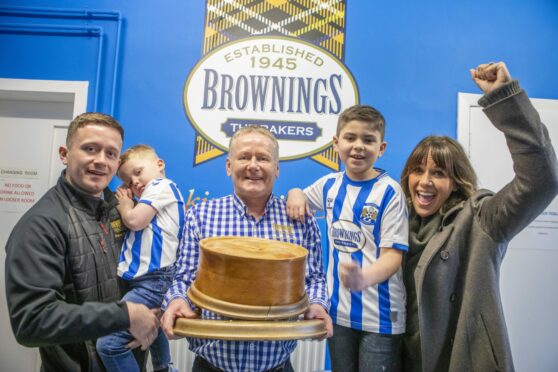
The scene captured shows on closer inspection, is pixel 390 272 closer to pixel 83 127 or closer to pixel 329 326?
pixel 329 326

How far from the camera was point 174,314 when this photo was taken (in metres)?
0.97

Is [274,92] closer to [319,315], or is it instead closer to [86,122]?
[86,122]

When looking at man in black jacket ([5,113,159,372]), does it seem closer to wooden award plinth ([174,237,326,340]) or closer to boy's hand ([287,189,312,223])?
wooden award plinth ([174,237,326,340])

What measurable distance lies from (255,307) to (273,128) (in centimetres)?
176

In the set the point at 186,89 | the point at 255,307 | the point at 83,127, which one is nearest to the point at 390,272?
the point at 255,307

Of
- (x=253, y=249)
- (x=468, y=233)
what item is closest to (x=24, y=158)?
(x=253, y=249)

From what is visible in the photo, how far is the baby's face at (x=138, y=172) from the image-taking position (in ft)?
5.60

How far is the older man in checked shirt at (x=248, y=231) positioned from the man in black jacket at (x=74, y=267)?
7.8 inches

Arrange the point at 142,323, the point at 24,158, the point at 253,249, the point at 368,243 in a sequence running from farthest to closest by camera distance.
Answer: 1. the point at 24,158
2. the point at 368,243
3. the point at 142,323
4. the point at 253,249

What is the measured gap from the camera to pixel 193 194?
2.47 meters

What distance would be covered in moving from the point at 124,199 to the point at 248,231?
0.73 m

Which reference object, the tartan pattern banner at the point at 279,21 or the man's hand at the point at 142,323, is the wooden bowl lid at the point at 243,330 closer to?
the man's hand at the point at 142,323

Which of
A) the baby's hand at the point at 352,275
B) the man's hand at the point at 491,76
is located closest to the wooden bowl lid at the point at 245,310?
the baby's hand at the point at 352,275

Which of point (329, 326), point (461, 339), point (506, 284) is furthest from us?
point (506, 284)
